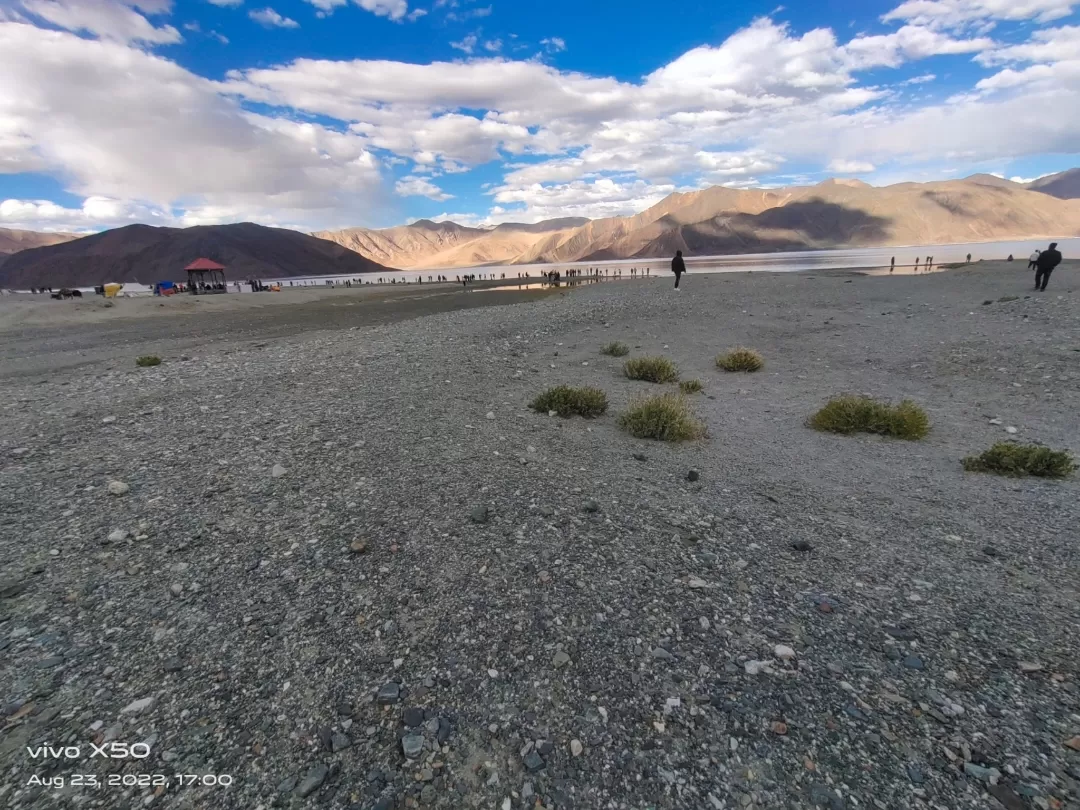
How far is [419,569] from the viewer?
160 inches

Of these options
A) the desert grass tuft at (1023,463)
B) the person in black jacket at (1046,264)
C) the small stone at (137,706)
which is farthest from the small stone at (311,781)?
the person in black jacket at (1046,264)

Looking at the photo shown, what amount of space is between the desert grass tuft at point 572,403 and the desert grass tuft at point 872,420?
3539 mm

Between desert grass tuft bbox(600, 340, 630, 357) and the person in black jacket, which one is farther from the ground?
the person in black jacket

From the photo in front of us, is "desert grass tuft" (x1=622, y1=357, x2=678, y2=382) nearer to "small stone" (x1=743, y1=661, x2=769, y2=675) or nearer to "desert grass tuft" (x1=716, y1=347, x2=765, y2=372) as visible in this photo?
"desert grass tuft" (x1=716, y1=347, x2=765, y2=372)

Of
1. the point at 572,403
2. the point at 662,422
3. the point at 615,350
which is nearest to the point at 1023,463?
the point at 662,422

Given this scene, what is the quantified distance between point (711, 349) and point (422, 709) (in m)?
14.2

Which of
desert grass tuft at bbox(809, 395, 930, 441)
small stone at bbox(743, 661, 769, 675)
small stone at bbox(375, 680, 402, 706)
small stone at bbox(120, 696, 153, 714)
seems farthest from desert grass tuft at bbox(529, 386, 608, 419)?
small stone at bbox(120, 696, 153, 714)

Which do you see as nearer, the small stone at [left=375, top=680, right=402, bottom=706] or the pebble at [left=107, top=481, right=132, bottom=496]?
the small stone at [left=375, top=680, right=402, bottom=706]

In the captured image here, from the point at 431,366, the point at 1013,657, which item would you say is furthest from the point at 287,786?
the point at 431,366

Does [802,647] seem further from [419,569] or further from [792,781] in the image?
[419,569]

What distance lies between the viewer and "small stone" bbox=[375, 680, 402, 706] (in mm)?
2875

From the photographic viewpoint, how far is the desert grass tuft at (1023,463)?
6.08m

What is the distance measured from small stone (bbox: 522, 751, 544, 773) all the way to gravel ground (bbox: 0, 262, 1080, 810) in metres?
0.02

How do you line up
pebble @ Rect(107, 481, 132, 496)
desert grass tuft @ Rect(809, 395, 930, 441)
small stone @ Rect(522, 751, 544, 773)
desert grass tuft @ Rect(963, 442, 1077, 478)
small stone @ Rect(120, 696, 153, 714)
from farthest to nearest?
desert grass tuft @ Rect(809, 395, 930, 441) < desert grass tuft @ Rect(963, 442, 1077, 478) < pebble @ Rect(107, 481, 132, 496) < small stone @ Rect(120, 696, 153, 714) < small stone @ Rect(522, 751, 544, 773)
